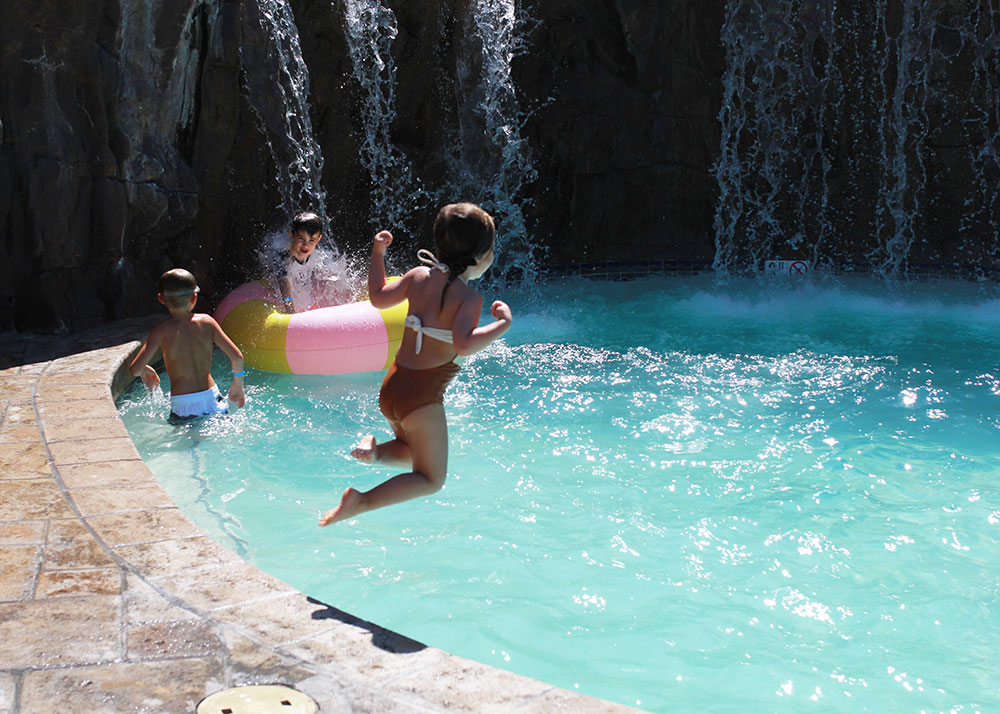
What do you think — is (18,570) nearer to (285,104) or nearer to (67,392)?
(67,392)

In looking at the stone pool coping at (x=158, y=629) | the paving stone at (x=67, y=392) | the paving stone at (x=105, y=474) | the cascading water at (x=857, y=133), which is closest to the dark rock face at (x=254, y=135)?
the cascading water at (x=857, y=133)

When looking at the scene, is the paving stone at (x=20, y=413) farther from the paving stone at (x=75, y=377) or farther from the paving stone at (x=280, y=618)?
the paving stone at (x=280, y=618)

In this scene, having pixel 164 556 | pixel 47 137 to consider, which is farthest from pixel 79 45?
pixel 164 556

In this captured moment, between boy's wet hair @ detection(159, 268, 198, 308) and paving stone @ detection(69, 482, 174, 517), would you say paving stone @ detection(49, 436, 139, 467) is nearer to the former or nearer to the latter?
paving stone @ detection(69, 482, 174, 517)

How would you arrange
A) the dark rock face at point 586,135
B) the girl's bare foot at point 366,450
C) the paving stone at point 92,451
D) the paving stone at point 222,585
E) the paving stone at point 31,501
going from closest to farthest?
1. the paving stone at point 222,585
2. the girl's bare foot at point 366,450
3. the paving stone at point 31,501
4. the paving stone at point 92,451
5. the dark rock face at point 586,135

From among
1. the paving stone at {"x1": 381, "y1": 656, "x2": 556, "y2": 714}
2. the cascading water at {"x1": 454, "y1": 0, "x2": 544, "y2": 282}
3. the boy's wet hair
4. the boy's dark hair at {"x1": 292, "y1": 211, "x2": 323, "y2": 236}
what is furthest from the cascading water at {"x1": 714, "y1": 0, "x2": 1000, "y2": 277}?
the paving stone at {"x1": 381, "y1": 656, "x2": 556, "y2": 714}

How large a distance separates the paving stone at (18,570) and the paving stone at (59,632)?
0.25ft

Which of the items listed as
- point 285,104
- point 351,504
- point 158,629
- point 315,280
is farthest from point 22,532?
point 285,104

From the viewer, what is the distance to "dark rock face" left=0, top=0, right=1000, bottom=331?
7.77 metres

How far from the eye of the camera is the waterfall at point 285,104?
315 inches

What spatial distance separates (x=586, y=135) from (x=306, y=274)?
4368 millimetres

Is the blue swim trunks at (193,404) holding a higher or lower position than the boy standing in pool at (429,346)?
lower

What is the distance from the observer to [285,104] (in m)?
8.19

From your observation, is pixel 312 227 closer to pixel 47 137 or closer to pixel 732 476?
pixel 47 137
